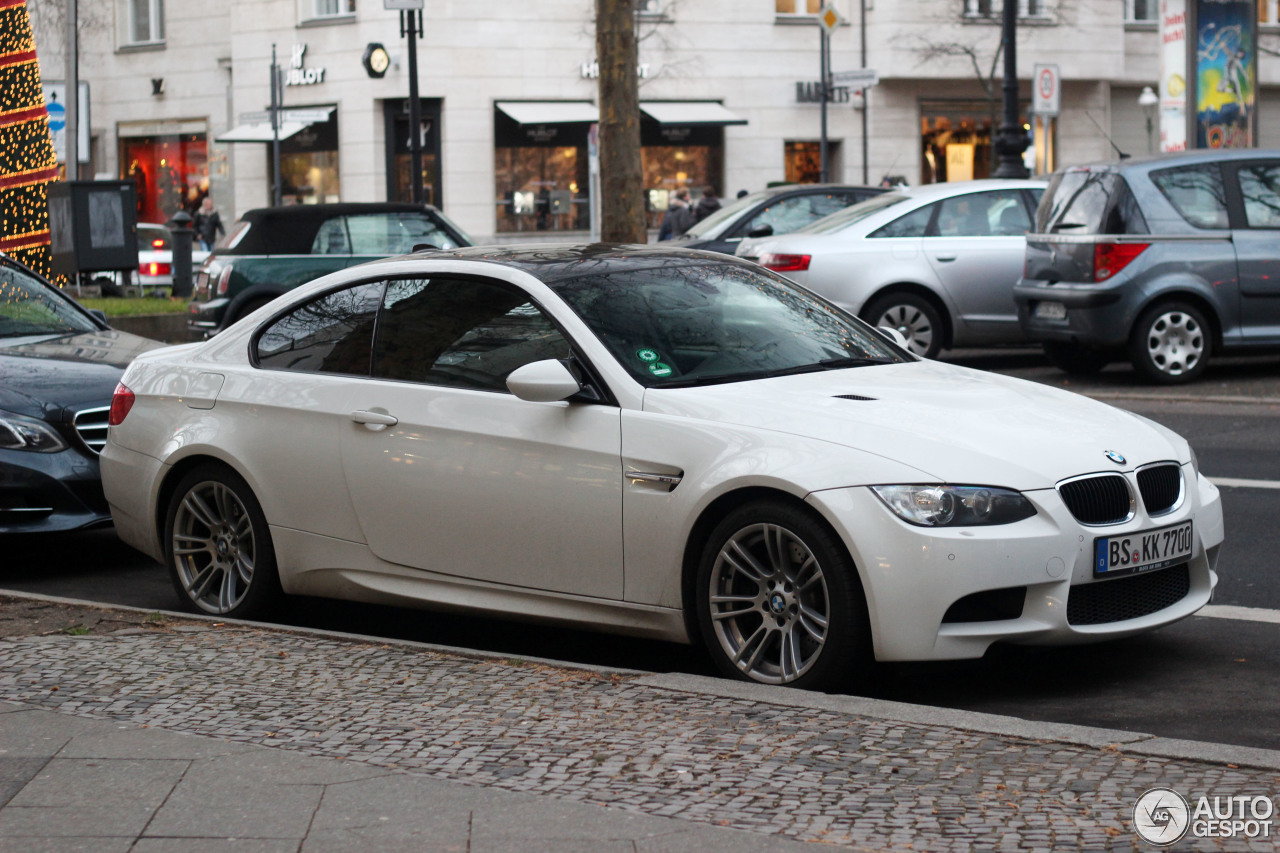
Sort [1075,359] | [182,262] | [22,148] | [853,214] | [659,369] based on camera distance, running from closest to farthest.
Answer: [659,369] < [1075,359] < [853,214] < [22,148] < [182,262]

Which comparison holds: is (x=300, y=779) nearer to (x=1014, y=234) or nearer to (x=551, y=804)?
(x=551, y=804)

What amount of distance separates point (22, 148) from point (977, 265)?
9.66m

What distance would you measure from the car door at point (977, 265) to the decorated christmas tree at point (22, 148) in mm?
8989

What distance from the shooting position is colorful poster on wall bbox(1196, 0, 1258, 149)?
19922mm

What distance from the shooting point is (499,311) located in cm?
618

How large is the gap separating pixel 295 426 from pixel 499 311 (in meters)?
0.93

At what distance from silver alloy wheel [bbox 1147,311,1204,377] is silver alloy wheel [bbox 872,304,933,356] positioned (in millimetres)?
2154

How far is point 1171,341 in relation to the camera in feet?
45.3

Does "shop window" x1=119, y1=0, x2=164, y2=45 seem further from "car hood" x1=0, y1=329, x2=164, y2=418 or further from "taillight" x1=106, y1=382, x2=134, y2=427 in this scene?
"taillight" x1=106, y1=382, x2=134, y2=427

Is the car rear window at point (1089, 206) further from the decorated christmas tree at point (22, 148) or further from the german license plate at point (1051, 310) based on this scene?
the decorated christmas tree at point (22, 148)

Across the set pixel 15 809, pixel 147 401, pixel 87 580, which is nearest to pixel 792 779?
pixel 15 809

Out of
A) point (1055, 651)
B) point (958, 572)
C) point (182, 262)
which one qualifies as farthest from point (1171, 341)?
point (182, 262)

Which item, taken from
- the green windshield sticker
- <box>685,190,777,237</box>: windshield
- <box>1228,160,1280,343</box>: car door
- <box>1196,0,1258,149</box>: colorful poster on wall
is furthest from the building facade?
the green windshield sticker

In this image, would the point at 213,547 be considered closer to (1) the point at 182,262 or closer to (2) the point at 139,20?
(1) the point at 182,262
